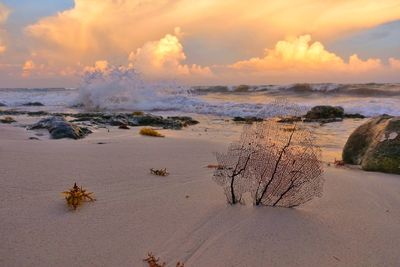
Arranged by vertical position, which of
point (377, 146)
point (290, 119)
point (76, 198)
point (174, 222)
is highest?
point (290, 119)

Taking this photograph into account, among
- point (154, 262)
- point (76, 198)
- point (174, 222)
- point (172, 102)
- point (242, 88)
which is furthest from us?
point (242, 88)

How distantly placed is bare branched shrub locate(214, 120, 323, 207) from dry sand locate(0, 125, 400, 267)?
5.0 inches

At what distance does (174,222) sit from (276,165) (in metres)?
0.95

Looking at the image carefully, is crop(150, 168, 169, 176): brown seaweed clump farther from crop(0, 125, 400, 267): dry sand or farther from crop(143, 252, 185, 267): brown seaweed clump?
crop(143, 252, 185, 267): brown seaweed clump

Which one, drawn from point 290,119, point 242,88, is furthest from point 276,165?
point 242,88

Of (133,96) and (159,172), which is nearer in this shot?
(159,172)

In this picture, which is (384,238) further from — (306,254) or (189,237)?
(189,237)

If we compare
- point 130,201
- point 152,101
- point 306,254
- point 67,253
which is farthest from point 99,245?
point 152,101

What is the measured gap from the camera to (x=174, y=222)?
3129 mm

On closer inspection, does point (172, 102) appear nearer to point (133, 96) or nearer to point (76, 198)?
point (133, 96)

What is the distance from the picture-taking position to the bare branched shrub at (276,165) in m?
3.44

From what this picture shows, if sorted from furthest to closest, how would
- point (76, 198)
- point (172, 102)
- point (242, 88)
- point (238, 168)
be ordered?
point (242, 88), point (172, 102), point (238, 168), point (76, 198)

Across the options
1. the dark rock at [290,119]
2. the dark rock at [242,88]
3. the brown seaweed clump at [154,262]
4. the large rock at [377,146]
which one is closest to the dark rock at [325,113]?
the large rock at [377,146]

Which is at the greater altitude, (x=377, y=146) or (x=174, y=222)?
(x=174, y=222)
